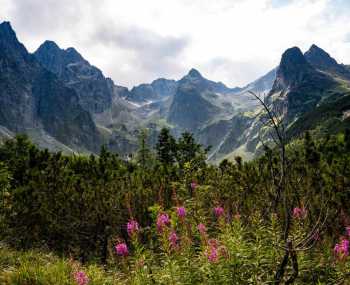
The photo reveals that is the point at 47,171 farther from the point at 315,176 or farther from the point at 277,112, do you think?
the point at 277,112

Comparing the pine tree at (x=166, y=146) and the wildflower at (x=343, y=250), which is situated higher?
the pine tree at (x=166, y=146)

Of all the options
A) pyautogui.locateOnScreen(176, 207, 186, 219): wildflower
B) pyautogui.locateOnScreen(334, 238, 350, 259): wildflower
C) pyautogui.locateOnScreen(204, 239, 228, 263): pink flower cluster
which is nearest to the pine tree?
pyautogui.locateOnScreen(176, 207, 186, 219): wildflower

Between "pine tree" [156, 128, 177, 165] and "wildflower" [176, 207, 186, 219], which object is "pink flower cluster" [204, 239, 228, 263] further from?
"pine tree" [156, 128, 177, 165]

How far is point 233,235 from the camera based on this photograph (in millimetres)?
6387

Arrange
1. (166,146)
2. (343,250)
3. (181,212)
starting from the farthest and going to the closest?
(166,146), (181,212), (343,250)

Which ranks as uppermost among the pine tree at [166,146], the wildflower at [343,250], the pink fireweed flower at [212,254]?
the pine tree at [166,146]

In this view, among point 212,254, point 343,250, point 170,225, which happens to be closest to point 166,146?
point 170,225

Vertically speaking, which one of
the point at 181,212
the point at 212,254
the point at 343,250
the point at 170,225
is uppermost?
the point at 181,212

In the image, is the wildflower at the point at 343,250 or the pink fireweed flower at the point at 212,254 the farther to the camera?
the wildflower at the point at 343,250

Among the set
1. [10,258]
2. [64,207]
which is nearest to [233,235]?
[10,258]

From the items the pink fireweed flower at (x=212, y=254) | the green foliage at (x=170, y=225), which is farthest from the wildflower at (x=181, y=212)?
the pink fireweed flower at (x=212, y=254)

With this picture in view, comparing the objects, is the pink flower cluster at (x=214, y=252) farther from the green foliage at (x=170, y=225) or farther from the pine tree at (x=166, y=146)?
the pine tree at (x=166, y=146)

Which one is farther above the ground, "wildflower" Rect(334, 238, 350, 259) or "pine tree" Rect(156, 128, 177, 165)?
"pine tree" Rect(156, 128, 177, 165)

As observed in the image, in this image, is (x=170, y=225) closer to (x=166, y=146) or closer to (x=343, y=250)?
(x=343, y=250)
